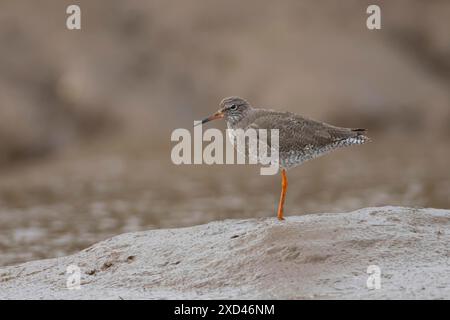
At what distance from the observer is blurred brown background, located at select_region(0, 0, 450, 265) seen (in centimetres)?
1662

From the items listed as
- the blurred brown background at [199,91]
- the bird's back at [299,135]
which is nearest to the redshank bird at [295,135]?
the bird's back at [299,135]

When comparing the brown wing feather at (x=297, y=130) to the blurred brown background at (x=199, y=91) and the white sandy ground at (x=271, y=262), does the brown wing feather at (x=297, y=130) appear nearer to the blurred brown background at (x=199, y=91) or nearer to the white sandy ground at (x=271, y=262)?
the white sandy ground at (x=271, y=262)

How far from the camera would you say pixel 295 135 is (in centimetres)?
852

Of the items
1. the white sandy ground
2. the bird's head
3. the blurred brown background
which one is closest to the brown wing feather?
the bird's head

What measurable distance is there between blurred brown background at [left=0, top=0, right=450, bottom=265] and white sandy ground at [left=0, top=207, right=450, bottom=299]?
676 centimetres

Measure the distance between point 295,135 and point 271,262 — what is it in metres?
1.70

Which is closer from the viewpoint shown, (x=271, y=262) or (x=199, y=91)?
(x=271, y=262)

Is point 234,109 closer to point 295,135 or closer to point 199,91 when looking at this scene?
point 295,135

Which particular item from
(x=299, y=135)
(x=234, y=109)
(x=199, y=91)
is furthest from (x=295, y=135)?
(x=199, y=91)

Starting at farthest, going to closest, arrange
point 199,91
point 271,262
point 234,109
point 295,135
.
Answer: point 199,91
point 234,109
point 295,135
point 271,262

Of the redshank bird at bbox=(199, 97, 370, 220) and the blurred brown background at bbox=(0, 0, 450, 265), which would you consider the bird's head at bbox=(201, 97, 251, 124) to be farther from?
the blurred brown background at bbox=(0, 0, 450, 265)

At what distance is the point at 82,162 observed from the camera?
731 inches

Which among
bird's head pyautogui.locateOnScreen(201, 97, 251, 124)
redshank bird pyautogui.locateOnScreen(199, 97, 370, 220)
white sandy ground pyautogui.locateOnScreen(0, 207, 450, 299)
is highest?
bird's head pyautogui.locateOnScreen(201, 97, 251, 124)
